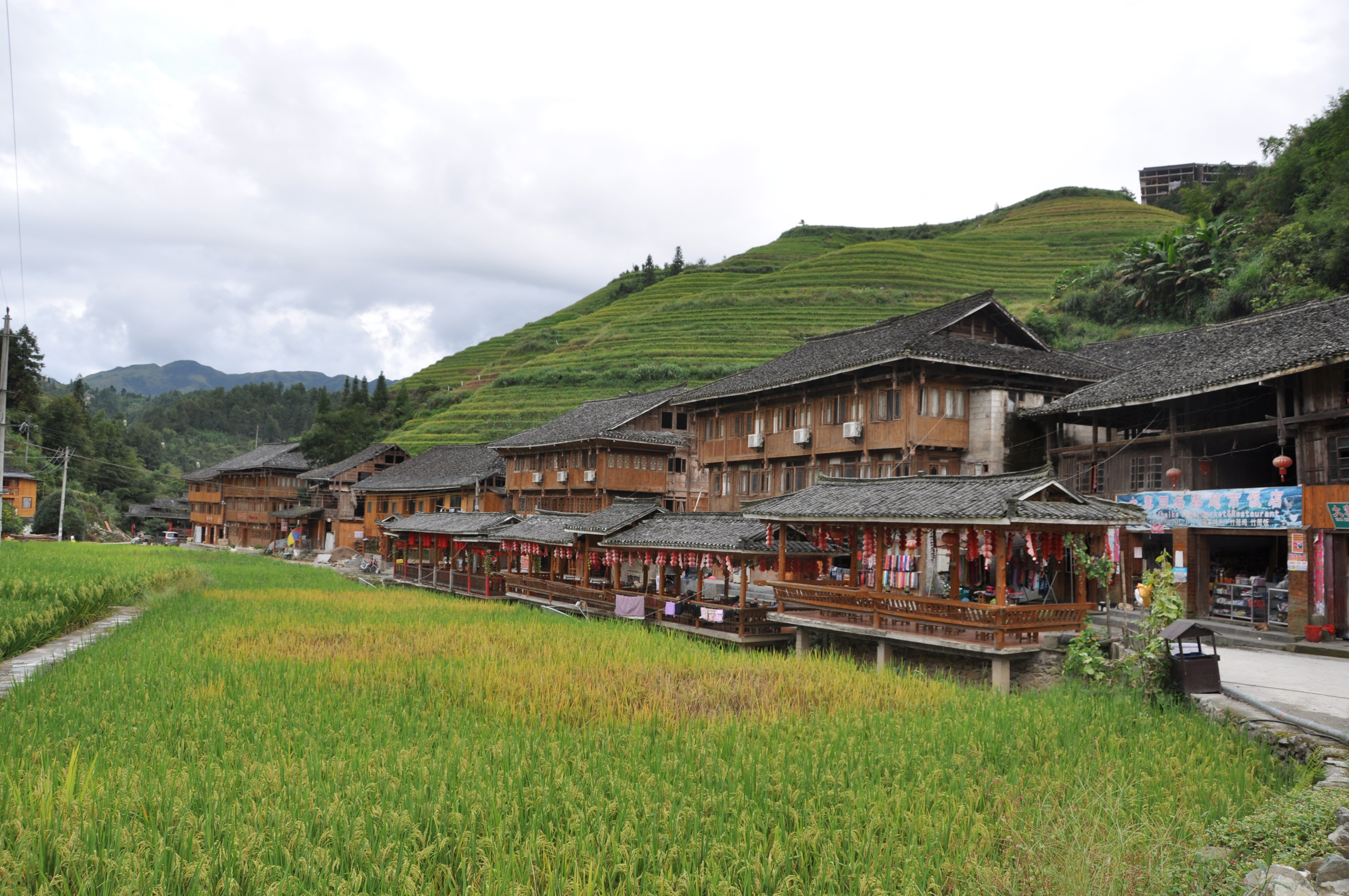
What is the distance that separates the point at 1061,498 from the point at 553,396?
167 ft

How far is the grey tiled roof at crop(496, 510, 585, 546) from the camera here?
27422 mm

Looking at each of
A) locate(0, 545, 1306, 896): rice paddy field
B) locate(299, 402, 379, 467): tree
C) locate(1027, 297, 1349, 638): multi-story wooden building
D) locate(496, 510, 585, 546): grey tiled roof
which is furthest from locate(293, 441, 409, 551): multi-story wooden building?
locate(1027, 297, 1349, 638): multi-story wooden building

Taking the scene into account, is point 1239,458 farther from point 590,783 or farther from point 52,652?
point 52,652

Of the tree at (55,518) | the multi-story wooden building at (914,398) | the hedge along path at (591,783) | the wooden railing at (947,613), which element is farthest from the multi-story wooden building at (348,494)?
the hedge along path at (591,783)

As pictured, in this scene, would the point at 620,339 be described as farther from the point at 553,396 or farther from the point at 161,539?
the point at 161,539

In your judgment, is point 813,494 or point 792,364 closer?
point 813,494

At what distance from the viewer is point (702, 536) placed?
70.7 feet

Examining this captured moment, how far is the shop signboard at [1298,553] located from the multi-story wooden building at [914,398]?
8.54 metres

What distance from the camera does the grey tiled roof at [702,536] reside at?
20109 millimetres

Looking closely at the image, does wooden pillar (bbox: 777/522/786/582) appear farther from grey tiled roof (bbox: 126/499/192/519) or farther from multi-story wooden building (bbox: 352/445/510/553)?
grey tiled roof (bbox: 126/499/192/519)

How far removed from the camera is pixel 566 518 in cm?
2986

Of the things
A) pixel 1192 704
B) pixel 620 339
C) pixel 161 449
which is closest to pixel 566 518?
pixel 1192 704

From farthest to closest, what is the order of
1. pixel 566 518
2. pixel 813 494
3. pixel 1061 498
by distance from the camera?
pixel 566 518 → pixel 813 494 → pixel 1061 498

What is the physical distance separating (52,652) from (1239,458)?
26.3 meters
